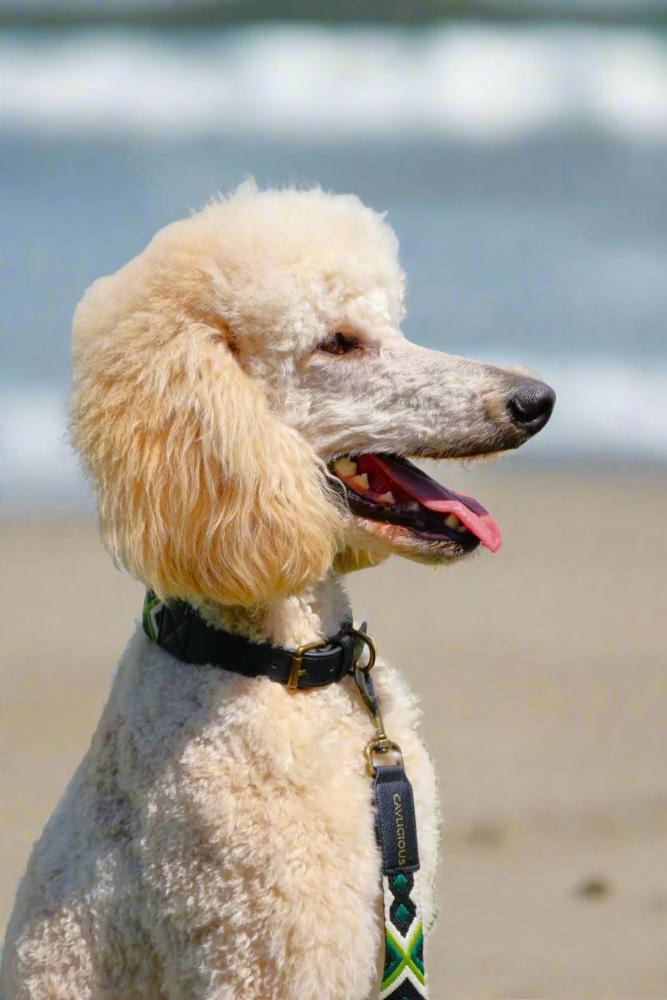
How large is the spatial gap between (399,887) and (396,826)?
3.5 inches

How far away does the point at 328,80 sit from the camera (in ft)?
42.9

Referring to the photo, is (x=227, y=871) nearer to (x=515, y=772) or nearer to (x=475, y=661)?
(x=515, y=772)

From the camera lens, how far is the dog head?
1907mm

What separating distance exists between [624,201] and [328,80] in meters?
3.16

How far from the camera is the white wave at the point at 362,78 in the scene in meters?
13.0

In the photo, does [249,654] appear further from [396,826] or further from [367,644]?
[396,826]

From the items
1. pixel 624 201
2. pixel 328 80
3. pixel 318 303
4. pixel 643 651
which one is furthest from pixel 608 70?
pixel 318 303

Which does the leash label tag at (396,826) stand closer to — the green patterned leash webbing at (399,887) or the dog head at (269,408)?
the green patterned leash webbing at (399,887)

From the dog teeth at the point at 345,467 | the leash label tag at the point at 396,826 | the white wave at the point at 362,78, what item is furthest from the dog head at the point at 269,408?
the white wave at the point at 362,78

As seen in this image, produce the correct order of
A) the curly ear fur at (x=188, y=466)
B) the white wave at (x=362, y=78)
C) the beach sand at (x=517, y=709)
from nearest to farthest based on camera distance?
the curly ear fur at (x=188, y=466), the beach sand at (x=517, y=709), the white wave at (x=362, y=78)

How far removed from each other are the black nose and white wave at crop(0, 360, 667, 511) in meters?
7.44

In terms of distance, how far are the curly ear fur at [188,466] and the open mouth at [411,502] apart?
10 centimetres

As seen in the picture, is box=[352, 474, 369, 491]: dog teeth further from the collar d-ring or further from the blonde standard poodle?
the collar d-ring

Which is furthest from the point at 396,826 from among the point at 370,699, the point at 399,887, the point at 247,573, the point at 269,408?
the point at 269,408
